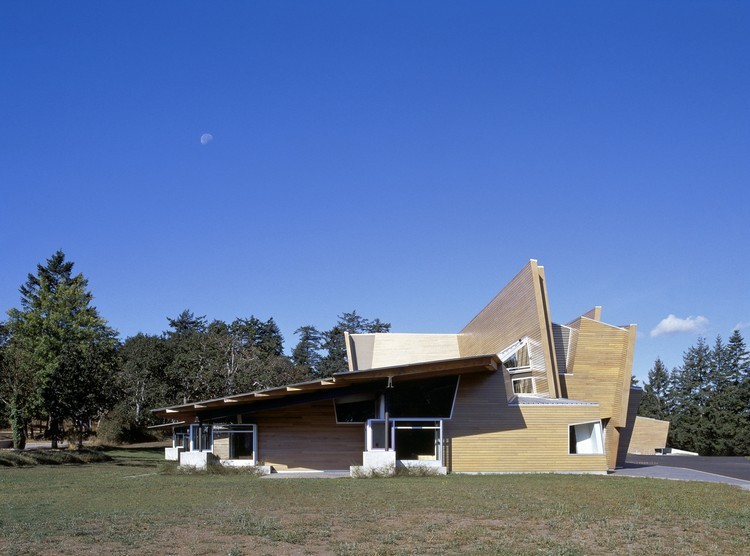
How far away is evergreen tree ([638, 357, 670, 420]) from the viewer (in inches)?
3039

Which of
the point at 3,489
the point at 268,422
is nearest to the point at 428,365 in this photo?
the point at 268,422

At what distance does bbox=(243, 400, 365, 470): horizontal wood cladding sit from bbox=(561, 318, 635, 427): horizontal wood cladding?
9948 millimetres

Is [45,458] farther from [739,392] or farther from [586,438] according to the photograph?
[739,392]

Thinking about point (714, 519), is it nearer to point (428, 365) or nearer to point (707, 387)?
point (428, 365)

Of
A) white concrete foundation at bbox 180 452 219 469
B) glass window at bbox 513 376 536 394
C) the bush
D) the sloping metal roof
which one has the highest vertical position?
glass window at bbox 513 376 536 394

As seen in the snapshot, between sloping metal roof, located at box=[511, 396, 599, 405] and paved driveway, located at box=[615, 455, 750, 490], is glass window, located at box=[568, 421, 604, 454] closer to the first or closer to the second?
sloping metal roof, located at box=[511, 396, 599, 405]

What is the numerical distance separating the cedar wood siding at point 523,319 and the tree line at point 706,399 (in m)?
38.5

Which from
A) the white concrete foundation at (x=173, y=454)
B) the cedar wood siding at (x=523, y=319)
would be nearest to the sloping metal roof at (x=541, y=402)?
the cedar wood siding at (x=523, y=319)

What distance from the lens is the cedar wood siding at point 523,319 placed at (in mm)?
30250

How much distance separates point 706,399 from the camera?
73.0 metres

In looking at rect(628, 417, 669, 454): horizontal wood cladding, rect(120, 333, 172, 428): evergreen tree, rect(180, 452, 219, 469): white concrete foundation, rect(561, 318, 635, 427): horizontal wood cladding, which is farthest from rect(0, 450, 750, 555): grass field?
rect(628, 417, 669, 454): horizontal wood cladding

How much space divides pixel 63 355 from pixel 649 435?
42.9 m

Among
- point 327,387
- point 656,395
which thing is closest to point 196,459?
point 327,387

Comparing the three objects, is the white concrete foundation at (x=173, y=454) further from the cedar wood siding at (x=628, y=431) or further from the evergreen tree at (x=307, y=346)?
the evergreen tree at (x=307, y=346)
